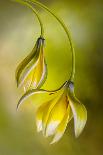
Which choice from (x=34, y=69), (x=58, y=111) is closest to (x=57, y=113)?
(x=58, y=111)

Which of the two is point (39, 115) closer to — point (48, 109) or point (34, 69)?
point (48, 109)

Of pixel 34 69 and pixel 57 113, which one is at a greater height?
pixel 34 69

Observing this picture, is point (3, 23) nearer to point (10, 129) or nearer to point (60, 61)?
point (60, 61)

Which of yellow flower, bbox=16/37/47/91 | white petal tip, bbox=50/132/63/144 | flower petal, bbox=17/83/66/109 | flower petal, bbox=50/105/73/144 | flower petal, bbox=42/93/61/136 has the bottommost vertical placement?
white petal tip, bbox=50/132/63/144

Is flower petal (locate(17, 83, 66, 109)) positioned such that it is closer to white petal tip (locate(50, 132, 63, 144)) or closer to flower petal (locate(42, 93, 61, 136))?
flower petal (locate(42, 93, 61, 136))

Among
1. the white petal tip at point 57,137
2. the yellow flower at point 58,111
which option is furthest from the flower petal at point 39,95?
the white petal tip at point 57,137

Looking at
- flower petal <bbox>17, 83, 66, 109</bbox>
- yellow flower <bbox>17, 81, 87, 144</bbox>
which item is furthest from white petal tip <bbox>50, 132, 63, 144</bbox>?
flower petal <bbox>17, 83, 66, 109</bbox>

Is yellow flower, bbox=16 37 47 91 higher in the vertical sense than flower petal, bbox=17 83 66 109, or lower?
higher

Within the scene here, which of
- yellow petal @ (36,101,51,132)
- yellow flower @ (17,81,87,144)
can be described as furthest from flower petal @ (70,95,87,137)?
yellow petal @ (36,101,51,132)

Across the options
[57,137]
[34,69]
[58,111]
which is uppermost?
[34,69]
